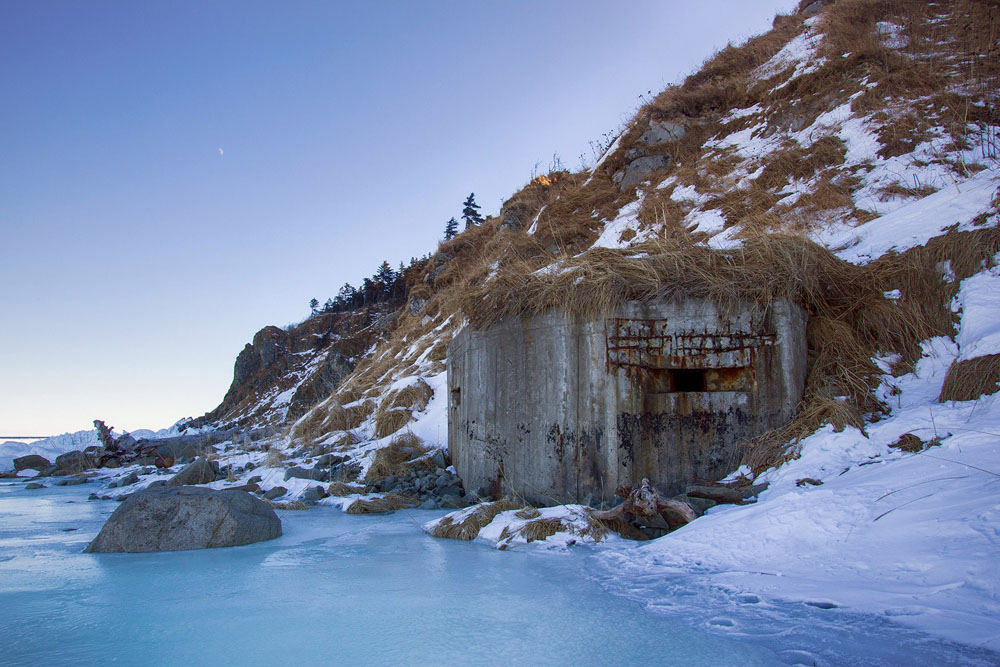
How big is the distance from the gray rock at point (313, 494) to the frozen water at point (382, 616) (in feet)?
11.0

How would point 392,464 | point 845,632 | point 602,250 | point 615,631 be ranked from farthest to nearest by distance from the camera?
1. point 392,464
2. point 602,250
3. point 615,631
4. point 845,632

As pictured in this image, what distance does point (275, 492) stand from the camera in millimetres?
8555

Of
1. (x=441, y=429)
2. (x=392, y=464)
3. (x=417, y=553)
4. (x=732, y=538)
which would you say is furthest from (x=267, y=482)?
(x=732, y=538)

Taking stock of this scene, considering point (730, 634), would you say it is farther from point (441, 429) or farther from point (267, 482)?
point (267, 482)

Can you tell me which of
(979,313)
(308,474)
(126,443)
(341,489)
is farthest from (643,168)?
(126,443)

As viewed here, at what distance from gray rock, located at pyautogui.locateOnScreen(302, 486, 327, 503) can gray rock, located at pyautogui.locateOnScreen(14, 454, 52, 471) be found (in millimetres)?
15814

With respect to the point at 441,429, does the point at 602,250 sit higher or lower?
higher

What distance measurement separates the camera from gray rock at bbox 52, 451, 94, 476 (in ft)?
55.0

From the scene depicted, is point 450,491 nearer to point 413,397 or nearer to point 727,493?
point 727,493

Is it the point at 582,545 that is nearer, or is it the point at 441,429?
the point at 582,545

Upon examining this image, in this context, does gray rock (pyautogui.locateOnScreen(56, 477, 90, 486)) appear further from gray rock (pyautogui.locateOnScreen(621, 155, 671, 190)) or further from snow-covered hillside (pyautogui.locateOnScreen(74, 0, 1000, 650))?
gray rock (pyautogui.locateOnScreen(621, 155, 671, 190))

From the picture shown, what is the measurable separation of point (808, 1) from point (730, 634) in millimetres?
23202

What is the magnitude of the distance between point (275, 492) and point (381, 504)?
239 cm

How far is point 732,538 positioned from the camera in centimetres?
368
